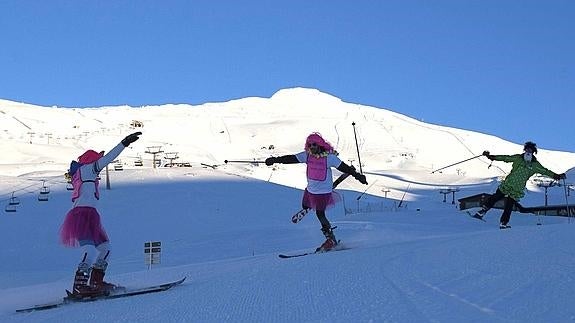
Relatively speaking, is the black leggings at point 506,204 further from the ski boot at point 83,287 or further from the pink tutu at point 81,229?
the ski boot at point 83,287

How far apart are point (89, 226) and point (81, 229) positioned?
0.10 m

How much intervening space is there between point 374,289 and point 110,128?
11173 centimetres

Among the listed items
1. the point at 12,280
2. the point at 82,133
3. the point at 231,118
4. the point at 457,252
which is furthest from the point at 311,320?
the point at 231,118

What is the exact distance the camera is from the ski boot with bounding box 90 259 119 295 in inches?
317

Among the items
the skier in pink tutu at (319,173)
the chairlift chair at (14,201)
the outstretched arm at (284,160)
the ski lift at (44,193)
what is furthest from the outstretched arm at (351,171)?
the ski lift at (44,193)

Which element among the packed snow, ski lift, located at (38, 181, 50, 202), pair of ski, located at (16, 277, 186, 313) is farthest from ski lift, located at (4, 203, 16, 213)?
pair of ski, located at (16, 277, 186, 313)

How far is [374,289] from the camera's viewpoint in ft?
18.7

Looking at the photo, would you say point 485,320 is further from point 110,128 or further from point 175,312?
point 110,128

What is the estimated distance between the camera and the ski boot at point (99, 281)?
Result: 8062 mm

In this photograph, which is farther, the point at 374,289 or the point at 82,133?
the point at 82,133

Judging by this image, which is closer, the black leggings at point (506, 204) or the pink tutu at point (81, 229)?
the pink tutu at point (81, 229)

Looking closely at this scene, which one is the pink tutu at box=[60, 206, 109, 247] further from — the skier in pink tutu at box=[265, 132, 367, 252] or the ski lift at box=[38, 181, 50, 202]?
the ski lift at box=[38, 181, 50, 202]

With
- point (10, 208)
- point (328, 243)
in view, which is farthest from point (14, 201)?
point (328, 243)

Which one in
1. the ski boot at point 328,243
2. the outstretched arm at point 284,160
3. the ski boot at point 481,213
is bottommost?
the ski boot at point 328,243
